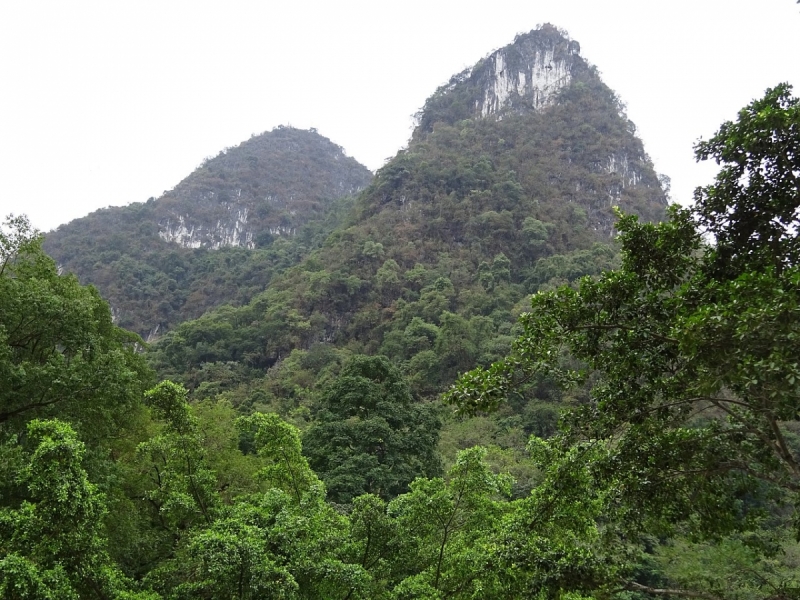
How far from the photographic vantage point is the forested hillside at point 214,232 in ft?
231

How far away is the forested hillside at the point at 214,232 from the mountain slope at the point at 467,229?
1724 centimetres

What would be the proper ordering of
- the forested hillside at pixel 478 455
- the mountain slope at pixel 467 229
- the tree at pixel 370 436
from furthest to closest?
1. the mountain slope at pixel 467 229
2. the tree at pixel 370 436
3. the forested hillside at pixel 478 455

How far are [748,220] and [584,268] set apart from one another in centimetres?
4246

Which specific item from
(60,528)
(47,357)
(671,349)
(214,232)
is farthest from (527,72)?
(60,528)

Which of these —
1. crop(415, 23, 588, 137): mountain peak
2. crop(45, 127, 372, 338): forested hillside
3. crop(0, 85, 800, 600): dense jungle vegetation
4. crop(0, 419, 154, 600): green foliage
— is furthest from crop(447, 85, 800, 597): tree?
crop(415, 23, 588, 137): mountain peak

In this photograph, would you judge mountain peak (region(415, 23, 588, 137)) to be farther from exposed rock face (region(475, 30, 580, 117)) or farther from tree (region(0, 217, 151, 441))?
tree (region(0, 217, 151, 441))

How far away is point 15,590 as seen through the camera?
19.0 ft

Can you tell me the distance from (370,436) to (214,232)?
8240 centimetres

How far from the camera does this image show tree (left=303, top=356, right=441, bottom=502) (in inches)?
680

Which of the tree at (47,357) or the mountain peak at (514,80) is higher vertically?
the mountain peak at (514,80)

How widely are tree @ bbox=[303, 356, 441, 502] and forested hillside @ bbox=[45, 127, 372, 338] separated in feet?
157

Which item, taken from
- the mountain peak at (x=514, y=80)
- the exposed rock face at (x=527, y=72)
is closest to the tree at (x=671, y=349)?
the mountain peak at (x=514, y=80)

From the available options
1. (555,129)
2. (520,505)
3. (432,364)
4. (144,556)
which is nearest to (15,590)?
(144,556)

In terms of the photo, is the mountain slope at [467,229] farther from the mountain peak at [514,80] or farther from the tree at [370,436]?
the tree at [370,436]
